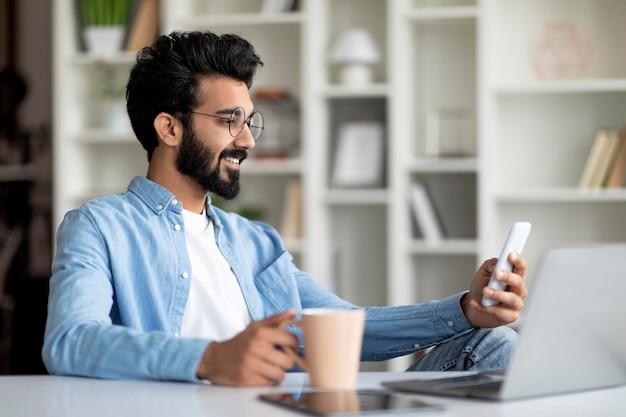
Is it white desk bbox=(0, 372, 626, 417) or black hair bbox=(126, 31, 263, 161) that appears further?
black hair bbox=(126, 31, 263, 161)

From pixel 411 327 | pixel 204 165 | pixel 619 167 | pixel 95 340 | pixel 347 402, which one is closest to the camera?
pixel 347 402

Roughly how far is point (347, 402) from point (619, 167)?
2.76m

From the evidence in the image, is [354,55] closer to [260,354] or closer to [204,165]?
[204,165]

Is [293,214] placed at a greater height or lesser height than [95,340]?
lesser

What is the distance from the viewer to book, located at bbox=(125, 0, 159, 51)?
3992mm

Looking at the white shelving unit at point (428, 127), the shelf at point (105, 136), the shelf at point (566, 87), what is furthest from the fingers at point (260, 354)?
the shelf at point (105, 136)

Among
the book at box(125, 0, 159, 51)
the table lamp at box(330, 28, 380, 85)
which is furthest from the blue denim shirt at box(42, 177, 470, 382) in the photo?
the book at box(125, 0, 159, 51)

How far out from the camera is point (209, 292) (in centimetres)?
177

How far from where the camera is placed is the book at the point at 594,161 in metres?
3.56

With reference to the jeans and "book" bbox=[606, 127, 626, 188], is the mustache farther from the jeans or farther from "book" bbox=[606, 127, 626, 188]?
"book" bbox=[606, 127, 626, 188]

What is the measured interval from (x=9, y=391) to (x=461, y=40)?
2967 mm

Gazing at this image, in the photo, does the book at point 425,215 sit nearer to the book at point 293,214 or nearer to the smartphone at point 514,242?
the book at point 293,214

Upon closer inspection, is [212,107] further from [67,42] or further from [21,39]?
[21,39]

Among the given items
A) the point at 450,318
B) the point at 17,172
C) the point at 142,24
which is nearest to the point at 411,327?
the point at 450,318
